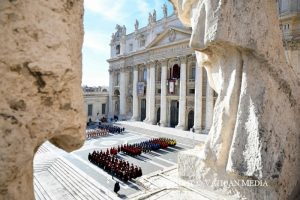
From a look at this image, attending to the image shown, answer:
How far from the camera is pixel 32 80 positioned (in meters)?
1.38

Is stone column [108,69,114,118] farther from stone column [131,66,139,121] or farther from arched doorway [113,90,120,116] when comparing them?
stone column [131,66,139,121]

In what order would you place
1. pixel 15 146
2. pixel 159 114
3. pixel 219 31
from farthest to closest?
pixel 159 114, pixel 219 31, pixel 15 146

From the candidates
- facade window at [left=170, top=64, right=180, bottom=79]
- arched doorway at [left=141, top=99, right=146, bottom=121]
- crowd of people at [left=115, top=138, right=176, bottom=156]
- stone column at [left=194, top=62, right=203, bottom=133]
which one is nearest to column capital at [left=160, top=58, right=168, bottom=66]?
facade window at [left=170, top=64, right=180, bottom=79]

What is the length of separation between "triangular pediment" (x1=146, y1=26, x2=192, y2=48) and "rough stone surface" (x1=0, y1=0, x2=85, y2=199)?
25.4 m

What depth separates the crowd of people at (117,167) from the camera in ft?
40.1

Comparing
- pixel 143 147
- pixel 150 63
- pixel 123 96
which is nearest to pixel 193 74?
pixel 150 63

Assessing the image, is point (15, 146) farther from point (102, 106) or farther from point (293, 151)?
point (102, 106)

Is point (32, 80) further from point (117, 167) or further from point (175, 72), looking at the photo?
point (175, 72)

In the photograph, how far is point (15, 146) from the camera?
4.06ft

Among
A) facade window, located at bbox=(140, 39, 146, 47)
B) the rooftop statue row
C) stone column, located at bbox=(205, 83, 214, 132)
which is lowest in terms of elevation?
stone column, located at bbox=(205, 83, 214, 132)

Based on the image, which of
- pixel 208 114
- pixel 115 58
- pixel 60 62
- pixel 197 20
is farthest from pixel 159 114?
pixel 60 62

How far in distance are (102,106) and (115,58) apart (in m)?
9.31

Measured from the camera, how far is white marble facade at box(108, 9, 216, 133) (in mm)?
25795

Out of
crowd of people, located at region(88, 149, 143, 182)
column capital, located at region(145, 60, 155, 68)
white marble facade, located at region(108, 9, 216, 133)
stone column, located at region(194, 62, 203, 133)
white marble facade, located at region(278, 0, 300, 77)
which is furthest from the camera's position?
column capital, located at region(145, 60, 155, 68)
